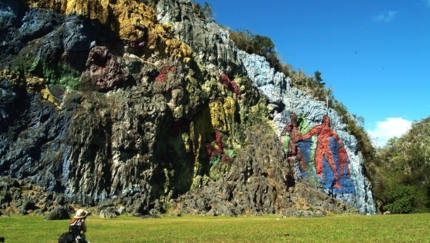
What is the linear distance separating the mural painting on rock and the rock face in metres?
0.13

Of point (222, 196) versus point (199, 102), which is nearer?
point (222, 196)

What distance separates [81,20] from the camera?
34.0m

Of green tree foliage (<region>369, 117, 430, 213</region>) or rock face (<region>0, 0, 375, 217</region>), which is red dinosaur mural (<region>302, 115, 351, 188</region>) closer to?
rock face (<region>0, 0, 375, 217</region>)

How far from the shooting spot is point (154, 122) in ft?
116

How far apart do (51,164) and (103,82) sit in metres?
9.18

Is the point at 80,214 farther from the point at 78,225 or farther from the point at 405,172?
the point at 405,172

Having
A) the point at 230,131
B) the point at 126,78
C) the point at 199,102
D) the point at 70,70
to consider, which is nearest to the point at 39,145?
the point at 70,70

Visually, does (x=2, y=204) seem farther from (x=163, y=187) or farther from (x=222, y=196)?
(x=222, y=196)

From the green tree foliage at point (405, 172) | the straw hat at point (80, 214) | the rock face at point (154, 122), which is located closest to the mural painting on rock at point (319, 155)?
the rock face at point (154, 122)

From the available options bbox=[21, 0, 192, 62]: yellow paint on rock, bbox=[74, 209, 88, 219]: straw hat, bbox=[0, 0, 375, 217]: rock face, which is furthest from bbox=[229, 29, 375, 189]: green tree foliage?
bbox=[74, 209, 88, 219]: straw hat

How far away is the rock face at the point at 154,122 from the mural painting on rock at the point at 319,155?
133 millimetres

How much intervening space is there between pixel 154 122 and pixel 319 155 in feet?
76.2

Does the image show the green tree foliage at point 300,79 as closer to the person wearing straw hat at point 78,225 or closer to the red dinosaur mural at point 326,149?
the red dinosaur mural at point 326,149

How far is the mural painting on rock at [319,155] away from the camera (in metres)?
47.6
